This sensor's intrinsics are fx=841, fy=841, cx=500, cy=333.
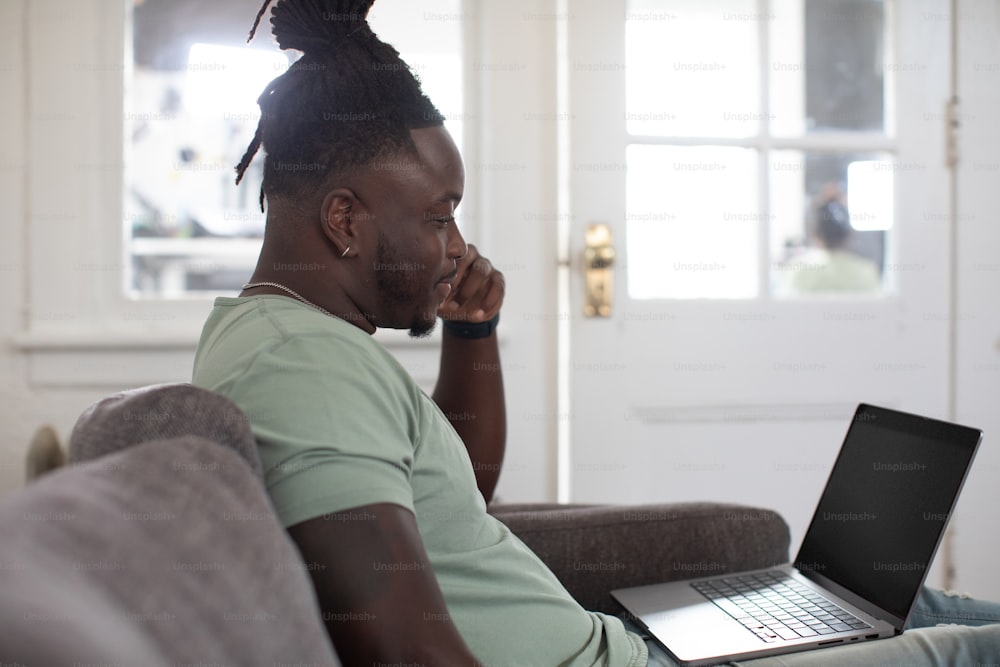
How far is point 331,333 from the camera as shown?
717 mm

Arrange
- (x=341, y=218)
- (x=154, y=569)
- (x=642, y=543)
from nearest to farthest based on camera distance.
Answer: (x=154, y=569) → (x=341, y=218) → (x=642, y=543)

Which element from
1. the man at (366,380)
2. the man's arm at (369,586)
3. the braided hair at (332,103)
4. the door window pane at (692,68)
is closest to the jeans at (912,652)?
the man at (366,380)

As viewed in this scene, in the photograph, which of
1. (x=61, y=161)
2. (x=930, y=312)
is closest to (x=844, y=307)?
(x=930, y=312)

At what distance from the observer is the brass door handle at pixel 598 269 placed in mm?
1898

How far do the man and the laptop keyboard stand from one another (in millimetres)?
153

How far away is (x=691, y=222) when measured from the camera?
6.48 ft

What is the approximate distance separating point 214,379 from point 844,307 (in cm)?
171

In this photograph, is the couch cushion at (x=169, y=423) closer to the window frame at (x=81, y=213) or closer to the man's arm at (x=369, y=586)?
the man's arm at (x=369, y=586)

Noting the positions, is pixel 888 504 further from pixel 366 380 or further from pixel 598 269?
pixel 598 269

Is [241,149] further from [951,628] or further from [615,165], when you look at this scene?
[951,628]

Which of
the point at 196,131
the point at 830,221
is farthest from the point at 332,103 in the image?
the point at 830,221

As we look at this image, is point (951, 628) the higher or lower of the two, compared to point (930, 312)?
lower

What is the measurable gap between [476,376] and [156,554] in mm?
850

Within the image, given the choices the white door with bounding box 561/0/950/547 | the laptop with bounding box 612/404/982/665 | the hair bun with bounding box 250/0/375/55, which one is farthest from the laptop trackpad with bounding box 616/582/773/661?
the white door with bounding box 561/0/950/547
